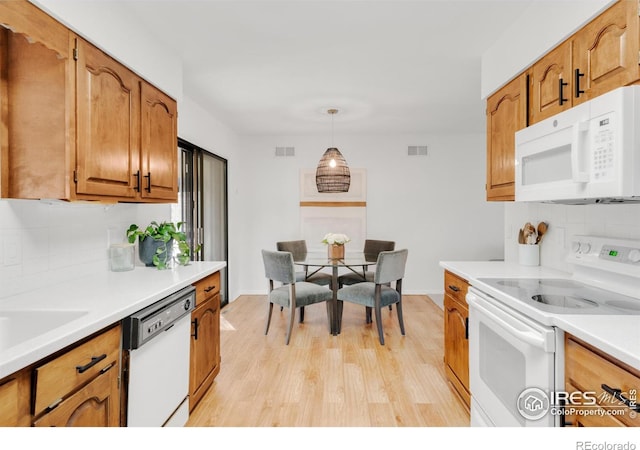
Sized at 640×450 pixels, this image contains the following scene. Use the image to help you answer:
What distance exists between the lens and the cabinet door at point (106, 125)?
5.42 feet

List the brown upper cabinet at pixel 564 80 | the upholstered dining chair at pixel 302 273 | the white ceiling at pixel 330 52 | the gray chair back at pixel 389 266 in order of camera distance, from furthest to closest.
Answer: the upholstered dining chair at pixel 302 273
the gray chair back at pixel 389 266
the white ceiling at pixel 330 52
the brown upper cabinet at pixel 564 80

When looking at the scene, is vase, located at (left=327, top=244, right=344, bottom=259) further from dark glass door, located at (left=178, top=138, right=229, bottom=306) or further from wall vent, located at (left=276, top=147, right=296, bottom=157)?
wall vent, located at (left=276, top=147, right=296, bottom=157)

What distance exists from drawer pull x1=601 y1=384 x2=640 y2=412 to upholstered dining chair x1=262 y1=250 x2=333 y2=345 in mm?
2452

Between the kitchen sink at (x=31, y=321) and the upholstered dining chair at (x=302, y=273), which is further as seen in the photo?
the upholstered dining chair at (x=302, y=273)

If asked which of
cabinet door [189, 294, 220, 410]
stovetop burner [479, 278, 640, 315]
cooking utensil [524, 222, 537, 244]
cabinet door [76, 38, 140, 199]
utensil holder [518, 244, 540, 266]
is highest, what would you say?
cabinet door [76, 38, 140, 199]

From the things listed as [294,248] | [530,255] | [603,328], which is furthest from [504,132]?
[294,248]

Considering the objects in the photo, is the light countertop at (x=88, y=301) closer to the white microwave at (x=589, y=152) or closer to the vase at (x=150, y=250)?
the vase at (x=150, y=250)

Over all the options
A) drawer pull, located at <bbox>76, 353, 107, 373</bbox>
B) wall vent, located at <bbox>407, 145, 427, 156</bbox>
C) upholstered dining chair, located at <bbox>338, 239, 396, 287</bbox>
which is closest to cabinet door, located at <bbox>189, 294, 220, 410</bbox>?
drawer pull, located at <bbox>76, 353, 107, 373</bbox>

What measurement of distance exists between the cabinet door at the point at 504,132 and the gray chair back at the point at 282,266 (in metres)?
1.75

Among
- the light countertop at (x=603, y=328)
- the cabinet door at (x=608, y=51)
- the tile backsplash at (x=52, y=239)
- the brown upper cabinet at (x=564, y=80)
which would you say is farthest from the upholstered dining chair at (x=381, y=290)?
the tile backsplash at (x=52, y=239)

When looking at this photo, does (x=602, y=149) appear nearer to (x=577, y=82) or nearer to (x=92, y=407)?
(x=577, y=82)

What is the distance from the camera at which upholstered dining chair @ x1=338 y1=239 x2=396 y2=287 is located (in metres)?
4.12

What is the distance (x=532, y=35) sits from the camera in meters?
2.03
